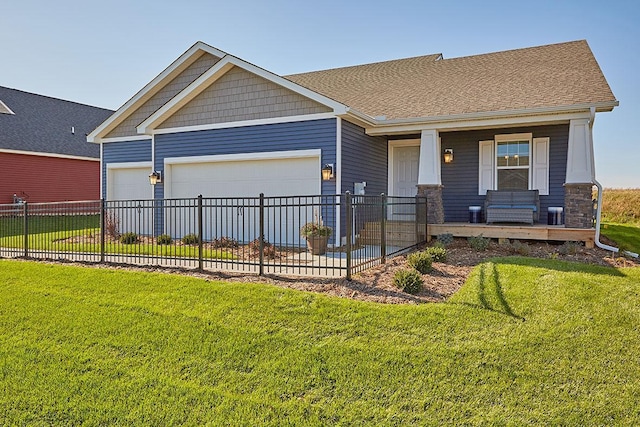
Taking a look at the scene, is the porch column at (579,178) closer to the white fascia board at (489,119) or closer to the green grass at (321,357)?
the white fascia board at (489,119)

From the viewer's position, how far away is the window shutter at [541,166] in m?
11.3

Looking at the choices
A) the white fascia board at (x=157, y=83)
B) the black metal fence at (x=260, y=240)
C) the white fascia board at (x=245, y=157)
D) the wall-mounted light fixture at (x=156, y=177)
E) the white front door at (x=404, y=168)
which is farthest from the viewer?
the white fascia board at (x=157, y=83)

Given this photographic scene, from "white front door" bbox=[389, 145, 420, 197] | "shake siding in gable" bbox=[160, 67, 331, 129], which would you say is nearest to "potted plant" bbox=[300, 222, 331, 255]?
"shake siding in gable" bbox=[160, 67, 331, 129]

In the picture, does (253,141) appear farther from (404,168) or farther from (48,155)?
(48,155)

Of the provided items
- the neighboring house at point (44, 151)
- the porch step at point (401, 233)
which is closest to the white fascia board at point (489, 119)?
the porch step at point (401, 233)

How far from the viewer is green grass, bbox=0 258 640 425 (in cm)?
365

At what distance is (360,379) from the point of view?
13.1 feet

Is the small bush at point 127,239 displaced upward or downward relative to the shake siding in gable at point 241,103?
downward

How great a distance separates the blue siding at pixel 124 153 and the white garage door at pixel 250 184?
2149 mm

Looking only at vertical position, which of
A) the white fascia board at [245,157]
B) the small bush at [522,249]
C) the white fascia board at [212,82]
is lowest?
the small bush at [522,249]

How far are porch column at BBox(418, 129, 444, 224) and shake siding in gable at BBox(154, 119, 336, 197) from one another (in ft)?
7.79

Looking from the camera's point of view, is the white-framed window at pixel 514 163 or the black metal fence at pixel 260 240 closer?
the black metal fence at pixel 260 240

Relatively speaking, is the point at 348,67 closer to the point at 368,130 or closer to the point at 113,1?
the point at 368,130

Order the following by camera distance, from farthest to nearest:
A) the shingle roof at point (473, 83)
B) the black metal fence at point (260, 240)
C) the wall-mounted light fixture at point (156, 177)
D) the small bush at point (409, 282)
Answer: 1. the wall-mounted light fixture at point (156, 177)
2. the shingle roof at point (473, 83)
3. the black metal fence at point (260, 240)
4. the small bush at point (409, 282)
